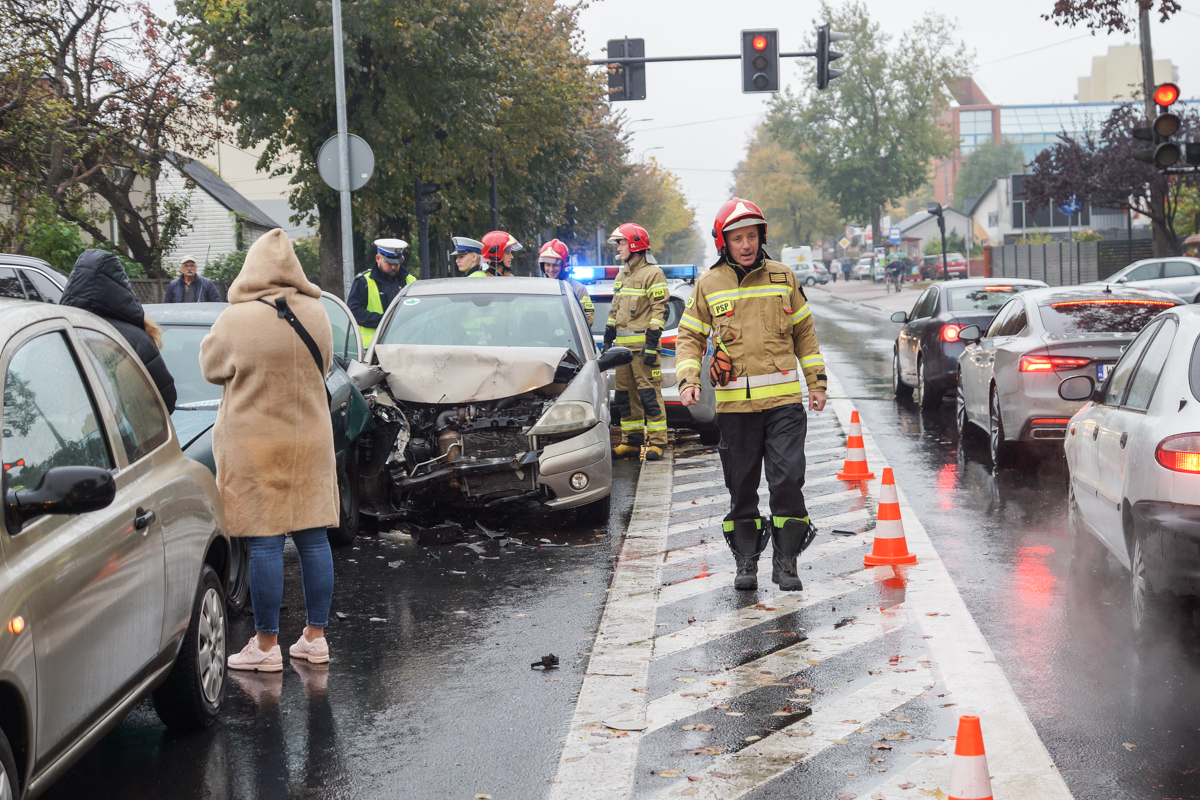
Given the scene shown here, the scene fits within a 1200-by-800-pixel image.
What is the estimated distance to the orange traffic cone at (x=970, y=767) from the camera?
344 cm

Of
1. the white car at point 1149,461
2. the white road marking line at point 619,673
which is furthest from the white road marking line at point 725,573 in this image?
the white car at point 1149,461

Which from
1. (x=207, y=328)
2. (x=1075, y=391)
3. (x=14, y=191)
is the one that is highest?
(x=14, y=191)

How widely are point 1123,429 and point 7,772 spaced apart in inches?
193

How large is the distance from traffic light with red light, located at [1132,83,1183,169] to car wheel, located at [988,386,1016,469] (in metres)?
5.19

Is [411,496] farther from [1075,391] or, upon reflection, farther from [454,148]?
[454,148]

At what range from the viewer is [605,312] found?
14391mm

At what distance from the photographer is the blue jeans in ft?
18.5

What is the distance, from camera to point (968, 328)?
38.0ft

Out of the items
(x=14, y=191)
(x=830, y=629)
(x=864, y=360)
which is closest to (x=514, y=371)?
(x=830, y=629)

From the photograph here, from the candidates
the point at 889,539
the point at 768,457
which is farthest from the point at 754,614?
the point at 889,539

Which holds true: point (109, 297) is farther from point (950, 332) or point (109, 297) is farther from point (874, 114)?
point (874, 114)

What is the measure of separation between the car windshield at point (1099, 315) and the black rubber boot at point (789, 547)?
4.40 metres

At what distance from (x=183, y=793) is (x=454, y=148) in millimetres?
23486

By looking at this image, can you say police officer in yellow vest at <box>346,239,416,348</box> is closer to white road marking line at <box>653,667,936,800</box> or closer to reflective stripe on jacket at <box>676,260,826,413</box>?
reflective stripe on jacket at <box>676,260,826,413</box>
